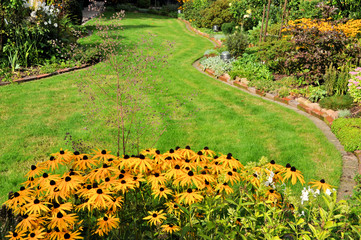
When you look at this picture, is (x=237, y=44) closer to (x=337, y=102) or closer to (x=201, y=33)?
(x=337, y=102)

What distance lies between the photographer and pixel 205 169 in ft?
7.98

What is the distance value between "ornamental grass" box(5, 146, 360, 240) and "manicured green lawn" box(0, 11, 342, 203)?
2132 mm

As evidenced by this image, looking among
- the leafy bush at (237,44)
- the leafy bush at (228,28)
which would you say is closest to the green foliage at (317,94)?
the leafy bush at (237,44)

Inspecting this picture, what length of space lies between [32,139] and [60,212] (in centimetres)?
380

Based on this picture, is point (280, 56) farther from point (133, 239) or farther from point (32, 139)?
point (133, 239)

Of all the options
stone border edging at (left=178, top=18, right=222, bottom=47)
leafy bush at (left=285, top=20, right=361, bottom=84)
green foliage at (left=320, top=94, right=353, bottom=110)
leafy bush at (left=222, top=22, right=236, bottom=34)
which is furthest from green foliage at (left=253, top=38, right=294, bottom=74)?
leafy bush at (left=222, top=22, right=236, bottom=34)

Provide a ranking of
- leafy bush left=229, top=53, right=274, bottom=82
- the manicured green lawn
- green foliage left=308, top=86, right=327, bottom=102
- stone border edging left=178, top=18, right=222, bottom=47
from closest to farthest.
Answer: the manicured green lawn → green foliage left=308, top=86, right=327, bottom=102 → leafy bush left=229, top=53, right=274, bottom=82 → stone border edging left=178, top=18, right=222, bottom=47

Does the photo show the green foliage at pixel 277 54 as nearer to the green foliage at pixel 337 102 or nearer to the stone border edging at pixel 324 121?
the stone border edging at pixel 324 121

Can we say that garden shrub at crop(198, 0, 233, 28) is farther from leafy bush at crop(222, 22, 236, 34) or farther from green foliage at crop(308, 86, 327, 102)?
green foliage at crop(308, 86, 327, 102)

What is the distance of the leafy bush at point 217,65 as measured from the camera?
31.1 feet

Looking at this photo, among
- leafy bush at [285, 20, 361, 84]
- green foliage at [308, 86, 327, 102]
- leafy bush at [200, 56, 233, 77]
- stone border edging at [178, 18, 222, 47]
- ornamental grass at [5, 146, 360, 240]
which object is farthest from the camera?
stone border edging at [178, 18, 222, 47]

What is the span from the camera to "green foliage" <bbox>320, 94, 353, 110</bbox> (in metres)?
6.64

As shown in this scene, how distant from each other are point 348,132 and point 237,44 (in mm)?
5721

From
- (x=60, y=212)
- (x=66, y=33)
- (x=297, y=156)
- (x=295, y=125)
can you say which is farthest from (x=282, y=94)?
(x=66, y=33)
